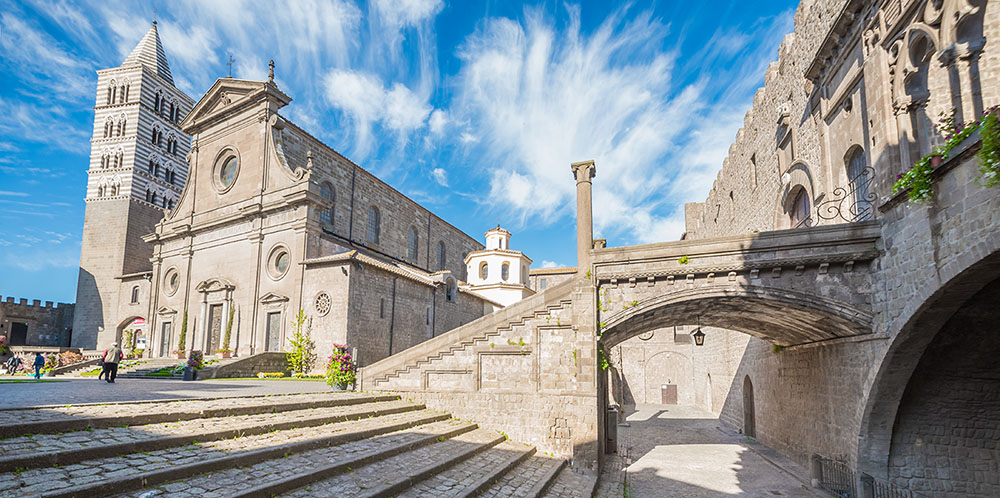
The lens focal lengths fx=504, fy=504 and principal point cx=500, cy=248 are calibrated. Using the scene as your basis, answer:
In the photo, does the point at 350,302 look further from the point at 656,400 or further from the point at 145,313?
the point at 656,400

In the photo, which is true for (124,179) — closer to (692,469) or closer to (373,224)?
(373,224)

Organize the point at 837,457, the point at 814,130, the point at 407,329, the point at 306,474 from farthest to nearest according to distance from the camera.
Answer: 1. the point at 407,329
2. the point at 814,130
3. the point at 837,457
4. the point at 306,474

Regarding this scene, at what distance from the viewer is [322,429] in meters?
10.2

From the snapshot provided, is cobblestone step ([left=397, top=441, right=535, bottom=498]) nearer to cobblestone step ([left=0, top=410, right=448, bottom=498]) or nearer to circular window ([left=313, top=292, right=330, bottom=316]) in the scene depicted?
cobblestone step ([left=0, top=410, right=448, bottom=498])

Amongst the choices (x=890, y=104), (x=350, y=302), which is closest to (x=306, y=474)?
(x=890, y=104)

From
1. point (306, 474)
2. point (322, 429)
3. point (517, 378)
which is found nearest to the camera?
Result: point (306, 474)

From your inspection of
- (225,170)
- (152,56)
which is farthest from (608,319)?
(152,56)

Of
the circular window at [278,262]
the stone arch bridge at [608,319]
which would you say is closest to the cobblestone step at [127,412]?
the stone arch bridge at [608,319]

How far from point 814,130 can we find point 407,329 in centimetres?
2024

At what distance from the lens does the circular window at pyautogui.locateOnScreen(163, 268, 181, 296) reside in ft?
99.0

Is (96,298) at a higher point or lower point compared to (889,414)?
higher

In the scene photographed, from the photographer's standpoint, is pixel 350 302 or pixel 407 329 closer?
pixel 350 302

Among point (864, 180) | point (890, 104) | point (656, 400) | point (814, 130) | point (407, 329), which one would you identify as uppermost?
point (814, 130)

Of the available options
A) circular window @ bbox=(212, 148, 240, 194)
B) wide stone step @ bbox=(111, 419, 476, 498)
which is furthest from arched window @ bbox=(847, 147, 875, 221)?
circular window @ bbox=(212, 148, 240, 194)
